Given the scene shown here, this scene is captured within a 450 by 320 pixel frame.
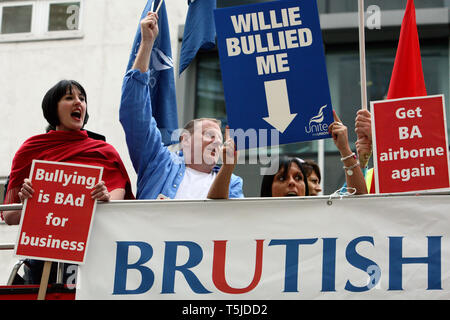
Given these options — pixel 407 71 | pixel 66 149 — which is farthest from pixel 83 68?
pixel 407 71

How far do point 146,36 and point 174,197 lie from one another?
1.17 m

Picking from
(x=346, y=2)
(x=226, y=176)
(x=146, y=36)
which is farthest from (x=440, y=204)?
(x=346, y=2)

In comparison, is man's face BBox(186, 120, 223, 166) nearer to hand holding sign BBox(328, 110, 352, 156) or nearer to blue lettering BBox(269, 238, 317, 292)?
hand holding sign BBox(328, 110, 352, 156)

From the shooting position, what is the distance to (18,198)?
5473 mm

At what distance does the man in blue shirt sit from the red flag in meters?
1.29

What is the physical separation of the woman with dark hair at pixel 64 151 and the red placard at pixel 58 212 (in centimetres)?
28

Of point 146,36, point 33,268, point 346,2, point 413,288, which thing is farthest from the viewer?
point 346,2

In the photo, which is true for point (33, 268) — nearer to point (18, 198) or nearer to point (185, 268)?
point (18, 198)

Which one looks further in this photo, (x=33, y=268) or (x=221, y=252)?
(x=33, y=268)

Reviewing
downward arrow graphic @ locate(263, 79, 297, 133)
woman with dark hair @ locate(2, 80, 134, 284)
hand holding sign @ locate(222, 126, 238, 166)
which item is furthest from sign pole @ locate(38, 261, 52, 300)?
downward arrow graphic @ locate(263, 79, 297, 133)

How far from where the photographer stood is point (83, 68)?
43.1 ft

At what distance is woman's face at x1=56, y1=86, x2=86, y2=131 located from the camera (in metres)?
5.65

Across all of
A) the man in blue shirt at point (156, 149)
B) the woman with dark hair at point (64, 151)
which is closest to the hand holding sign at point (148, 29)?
the man in blue shirt at point (156, 149)
